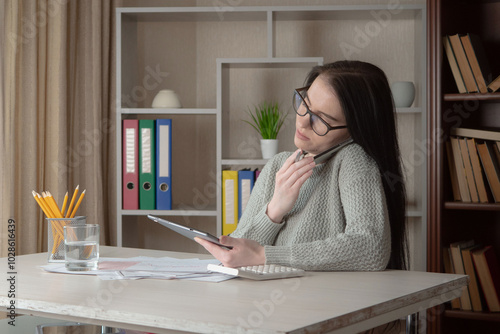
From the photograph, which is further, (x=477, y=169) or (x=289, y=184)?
(x=477, y=169)

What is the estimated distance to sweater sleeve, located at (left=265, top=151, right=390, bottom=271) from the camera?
121 cm

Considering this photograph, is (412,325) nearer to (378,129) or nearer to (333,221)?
(333,221)

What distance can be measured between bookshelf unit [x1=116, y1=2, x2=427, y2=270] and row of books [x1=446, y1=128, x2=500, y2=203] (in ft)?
1.06

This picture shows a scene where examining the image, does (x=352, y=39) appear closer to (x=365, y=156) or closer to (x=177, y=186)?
(x=177, y=186)

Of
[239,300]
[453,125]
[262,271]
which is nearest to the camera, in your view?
[239,300]

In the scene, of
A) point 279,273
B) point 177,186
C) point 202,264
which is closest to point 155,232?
point 177,186

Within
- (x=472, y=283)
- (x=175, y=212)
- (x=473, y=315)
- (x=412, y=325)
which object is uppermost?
(x=175, y=212)

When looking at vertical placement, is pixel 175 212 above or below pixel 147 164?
below

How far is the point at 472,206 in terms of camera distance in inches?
90.3

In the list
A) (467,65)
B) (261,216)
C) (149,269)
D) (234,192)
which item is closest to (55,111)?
(234,192)

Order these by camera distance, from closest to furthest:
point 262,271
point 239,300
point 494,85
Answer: point 239,300, point 262,271, point 494,85

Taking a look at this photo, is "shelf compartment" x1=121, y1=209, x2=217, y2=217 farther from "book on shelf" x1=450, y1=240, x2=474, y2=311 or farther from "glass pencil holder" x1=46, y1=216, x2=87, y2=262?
"glass pencil holder" x1=46, y1=216, x2=87, y2=262

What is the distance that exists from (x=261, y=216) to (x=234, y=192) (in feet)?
3.62

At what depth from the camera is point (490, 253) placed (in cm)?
235
